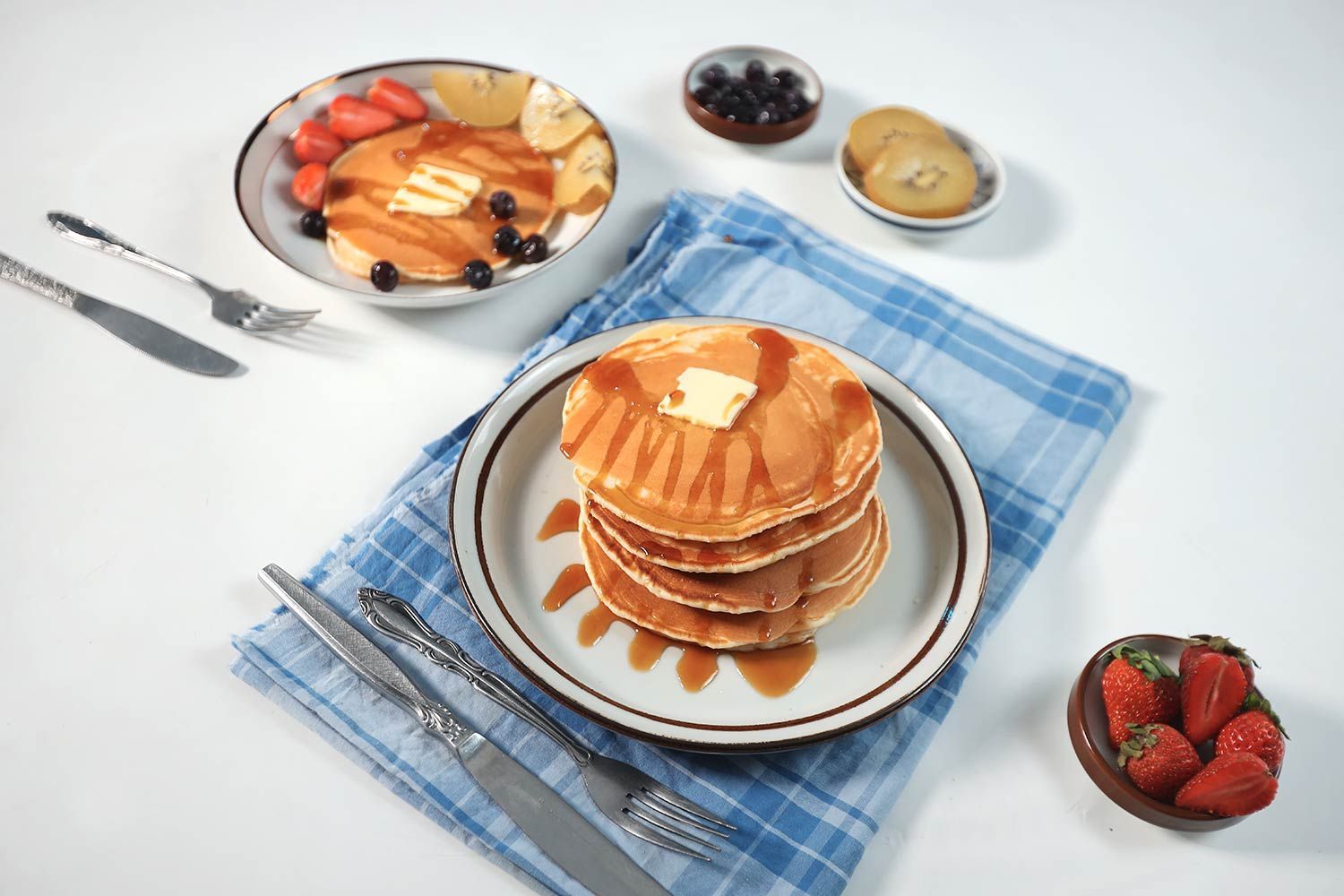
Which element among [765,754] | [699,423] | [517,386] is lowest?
[765,754]

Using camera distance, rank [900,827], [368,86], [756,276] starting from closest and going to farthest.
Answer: [900,827] → [756,276] → [368,86]

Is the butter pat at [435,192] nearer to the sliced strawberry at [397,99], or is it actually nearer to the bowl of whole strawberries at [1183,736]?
the sliced strawberry at [397,99]

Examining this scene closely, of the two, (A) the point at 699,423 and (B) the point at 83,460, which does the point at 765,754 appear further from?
(B) the point at 83,460

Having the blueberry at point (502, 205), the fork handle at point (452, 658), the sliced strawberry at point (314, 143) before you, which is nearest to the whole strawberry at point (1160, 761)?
the fork handle at point (452, 658)

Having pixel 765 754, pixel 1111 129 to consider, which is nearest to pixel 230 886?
pixel 765 754

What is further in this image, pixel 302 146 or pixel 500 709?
pixel 302 146

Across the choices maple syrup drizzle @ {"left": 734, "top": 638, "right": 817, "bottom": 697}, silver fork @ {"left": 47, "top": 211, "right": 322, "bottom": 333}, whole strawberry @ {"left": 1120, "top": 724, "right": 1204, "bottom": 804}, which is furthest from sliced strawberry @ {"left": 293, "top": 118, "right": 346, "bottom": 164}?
whole strawberry @ {"left": 1120, "top": 724, "right": 1204, "bottom": 804}

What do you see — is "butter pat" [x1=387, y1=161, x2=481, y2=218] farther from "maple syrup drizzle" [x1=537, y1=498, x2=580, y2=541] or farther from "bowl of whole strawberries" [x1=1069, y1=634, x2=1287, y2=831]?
"bowl of whole strawberries" [x1=1069, y1=634, x2=1287, y2=831]
